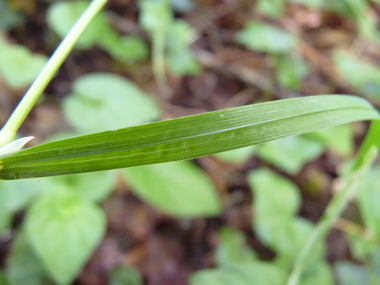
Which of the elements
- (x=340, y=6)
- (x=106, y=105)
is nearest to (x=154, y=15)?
(x=106, y=105)

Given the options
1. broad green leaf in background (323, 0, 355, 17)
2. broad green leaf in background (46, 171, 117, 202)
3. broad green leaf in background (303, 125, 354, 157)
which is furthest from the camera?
broad green leaf in background (323, 0, 355, 17)

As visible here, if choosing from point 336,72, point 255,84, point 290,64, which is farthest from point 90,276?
point 336,72

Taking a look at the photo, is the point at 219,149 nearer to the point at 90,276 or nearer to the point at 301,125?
the point at 301,125

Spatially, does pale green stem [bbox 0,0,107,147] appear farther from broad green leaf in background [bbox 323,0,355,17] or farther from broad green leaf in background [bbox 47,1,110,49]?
broad green leaf in background [bbox 323,0,355,17]

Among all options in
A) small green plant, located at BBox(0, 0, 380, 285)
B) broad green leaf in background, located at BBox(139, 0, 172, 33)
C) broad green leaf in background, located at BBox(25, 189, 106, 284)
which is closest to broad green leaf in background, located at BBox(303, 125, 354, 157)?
small green plant, located at BBox(0, 0, 380, 285)

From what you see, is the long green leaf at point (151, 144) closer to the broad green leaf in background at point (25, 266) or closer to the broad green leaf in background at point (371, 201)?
the broad green leaf in background at point (25, 266)

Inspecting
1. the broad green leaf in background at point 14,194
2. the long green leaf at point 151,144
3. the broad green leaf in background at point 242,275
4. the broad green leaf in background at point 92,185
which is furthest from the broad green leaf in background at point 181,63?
the long green leaf at point 151,144

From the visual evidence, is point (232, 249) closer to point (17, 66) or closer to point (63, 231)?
point (63, 231)
